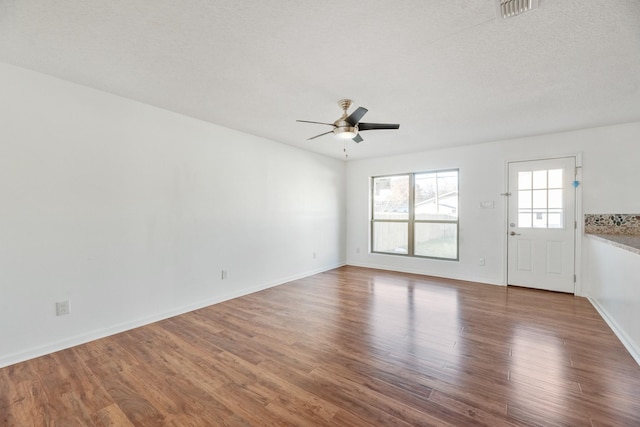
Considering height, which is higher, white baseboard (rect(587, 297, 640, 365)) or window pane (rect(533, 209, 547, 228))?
window pane (rect(533, 209, 547, 228))

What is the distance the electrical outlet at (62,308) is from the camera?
100 inches

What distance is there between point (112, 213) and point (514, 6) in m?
3.70

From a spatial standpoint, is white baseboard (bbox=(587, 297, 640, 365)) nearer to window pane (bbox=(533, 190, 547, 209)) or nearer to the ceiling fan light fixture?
window pane (bbox=(533, 190, 547, 209))

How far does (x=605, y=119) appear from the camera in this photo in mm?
3619

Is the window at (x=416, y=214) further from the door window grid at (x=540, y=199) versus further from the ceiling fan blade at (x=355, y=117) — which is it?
the ceiling fan blade at (x=355, y=117)

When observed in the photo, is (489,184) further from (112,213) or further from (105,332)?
(105,332)

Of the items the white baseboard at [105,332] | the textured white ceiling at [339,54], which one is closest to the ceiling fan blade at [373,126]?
the textured white ceiling at [339,54]

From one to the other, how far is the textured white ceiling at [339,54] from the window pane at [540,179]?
1120 millimetres

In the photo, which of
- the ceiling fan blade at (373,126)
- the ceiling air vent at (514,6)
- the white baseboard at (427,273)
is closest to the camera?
the ceiling air vent at (514,6)

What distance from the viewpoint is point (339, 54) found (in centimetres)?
213

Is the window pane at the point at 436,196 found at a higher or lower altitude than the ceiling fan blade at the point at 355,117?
lower

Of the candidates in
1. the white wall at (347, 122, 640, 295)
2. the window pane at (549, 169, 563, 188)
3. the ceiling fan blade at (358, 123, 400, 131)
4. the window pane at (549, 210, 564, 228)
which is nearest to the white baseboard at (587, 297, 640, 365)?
the white wall at (347, 122, 640, 295)

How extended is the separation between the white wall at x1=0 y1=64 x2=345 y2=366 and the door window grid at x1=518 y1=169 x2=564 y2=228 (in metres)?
4.12

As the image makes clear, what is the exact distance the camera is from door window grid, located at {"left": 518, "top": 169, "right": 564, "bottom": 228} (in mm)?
4250
